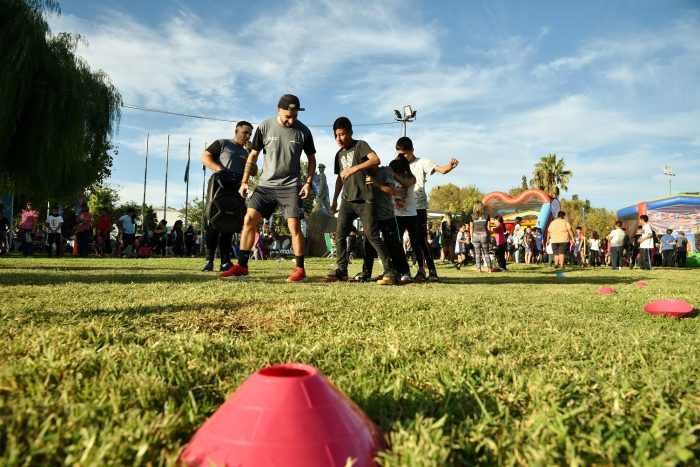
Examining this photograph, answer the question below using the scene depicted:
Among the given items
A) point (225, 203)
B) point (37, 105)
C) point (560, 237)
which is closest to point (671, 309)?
point (225, 203)

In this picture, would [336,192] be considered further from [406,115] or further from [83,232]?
[406,115]

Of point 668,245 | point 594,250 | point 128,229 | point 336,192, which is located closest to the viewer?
point 336,192

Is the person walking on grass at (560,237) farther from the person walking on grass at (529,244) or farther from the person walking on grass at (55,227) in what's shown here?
the person walking on grass at (55,227)

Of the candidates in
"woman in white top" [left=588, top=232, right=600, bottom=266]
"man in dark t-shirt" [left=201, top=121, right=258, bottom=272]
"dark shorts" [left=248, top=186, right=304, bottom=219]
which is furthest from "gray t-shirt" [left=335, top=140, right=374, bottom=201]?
"woman in white top" [left=588, top=232, right=600, bottom=266]

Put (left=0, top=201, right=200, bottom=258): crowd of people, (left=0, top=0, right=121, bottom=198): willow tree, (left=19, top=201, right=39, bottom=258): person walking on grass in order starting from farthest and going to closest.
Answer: (left=0, top=201, right=200, bottom=258): crowd of people
(left=19, top=201, right=39, bottom=258): person walking on grass
(left=0, top=0, right=121, bottom=198): willow tree

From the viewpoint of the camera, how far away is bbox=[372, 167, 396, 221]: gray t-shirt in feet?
20.6

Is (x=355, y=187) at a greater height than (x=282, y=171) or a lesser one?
lesser

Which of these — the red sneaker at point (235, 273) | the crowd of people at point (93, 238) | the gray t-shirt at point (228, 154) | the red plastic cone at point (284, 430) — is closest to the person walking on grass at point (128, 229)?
the crowd of people at point (93, 238)

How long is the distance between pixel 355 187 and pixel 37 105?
8.73 metres

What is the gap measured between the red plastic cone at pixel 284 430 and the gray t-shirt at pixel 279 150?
491 centimetres

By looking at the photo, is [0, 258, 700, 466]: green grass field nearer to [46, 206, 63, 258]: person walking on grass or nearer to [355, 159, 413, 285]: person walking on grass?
[355, 159, 413, 285]: person walking on grass

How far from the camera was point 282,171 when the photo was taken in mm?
5977

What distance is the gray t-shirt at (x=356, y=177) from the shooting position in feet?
20.2

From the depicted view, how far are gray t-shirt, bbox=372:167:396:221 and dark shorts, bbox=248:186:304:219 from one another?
0.98m
